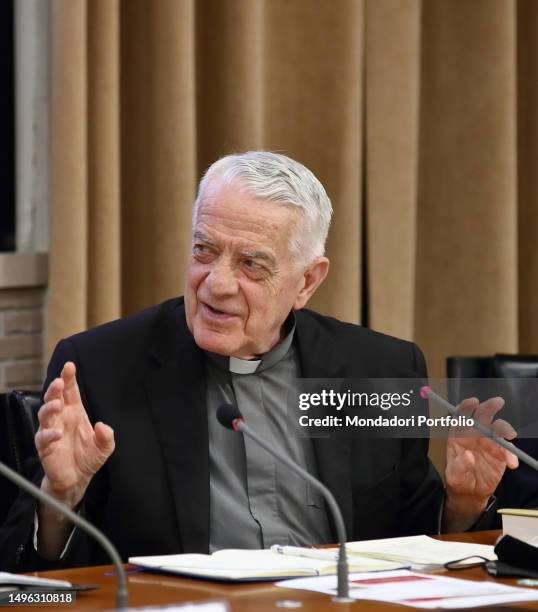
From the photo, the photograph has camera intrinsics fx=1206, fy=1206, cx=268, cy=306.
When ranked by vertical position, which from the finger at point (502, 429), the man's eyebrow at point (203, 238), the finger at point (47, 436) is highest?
the man's eyebrow at point (203, 238)

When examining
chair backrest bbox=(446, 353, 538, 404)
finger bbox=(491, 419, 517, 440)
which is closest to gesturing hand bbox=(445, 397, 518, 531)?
finger bbox=(491, 419, 517, 440)

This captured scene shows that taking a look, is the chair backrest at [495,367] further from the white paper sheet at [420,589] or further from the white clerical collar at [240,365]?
the white paper sheet at [420,589]

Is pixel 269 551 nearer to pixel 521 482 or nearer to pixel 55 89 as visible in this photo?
pixel 521 482

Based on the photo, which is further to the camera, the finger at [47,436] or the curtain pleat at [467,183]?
the curtain pleat at [467,183]

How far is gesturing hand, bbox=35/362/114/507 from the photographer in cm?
200

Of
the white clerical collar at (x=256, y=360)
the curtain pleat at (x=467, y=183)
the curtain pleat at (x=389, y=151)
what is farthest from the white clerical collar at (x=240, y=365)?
the curtain pleat at (x=467, y=183)

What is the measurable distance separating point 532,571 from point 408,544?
12.1 inches

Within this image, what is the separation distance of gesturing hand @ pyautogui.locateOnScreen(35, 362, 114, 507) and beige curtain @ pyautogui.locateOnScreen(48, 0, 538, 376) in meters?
1.26

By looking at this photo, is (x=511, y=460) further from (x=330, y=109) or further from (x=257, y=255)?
(x=330, y=109)

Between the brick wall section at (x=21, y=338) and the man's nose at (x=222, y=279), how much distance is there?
3.81 ft

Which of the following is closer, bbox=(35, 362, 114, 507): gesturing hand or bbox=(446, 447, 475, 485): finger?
bbox=(35, 362, 114, 507): gesturing hand

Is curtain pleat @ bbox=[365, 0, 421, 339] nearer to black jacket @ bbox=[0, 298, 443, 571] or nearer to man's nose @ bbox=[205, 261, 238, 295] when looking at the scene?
black jacket @ bbox=[0, 298, 443, 571]

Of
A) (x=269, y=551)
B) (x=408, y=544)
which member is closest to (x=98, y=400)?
(x=269, y=551)

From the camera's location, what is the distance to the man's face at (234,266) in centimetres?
238
